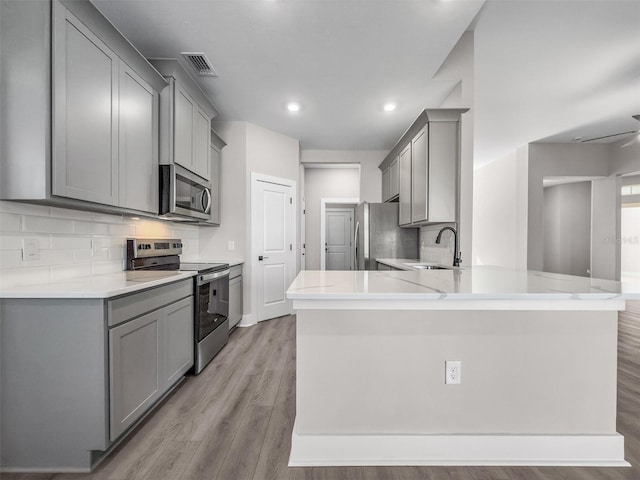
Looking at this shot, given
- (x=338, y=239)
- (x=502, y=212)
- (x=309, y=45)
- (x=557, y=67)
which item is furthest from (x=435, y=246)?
(x=338, y=239)

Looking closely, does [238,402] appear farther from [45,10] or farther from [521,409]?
[45,10]

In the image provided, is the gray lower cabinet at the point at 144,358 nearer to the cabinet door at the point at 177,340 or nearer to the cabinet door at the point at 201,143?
the cabinet door at the point at 177,340

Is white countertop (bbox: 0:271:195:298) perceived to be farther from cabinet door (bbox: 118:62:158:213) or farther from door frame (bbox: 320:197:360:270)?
door frame (bbox: 320:197:360:270)

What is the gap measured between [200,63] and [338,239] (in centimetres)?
549

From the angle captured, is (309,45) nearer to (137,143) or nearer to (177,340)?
(137,143)

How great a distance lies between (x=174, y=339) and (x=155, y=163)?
4.51 ft

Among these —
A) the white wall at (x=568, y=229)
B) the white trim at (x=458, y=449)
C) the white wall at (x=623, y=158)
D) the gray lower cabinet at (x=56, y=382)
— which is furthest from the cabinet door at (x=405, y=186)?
the white wall at (x=568, y=229)

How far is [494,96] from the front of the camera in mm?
3650

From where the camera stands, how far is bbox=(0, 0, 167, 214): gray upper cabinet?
1.38 m

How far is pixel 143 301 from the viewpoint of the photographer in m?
1.67

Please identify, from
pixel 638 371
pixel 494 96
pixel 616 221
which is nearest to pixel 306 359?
pixel 638 371

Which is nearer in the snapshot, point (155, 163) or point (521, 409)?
point (521, 409)

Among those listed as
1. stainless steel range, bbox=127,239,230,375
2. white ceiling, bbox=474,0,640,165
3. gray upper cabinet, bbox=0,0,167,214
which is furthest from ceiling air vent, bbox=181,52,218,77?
white ceiling, bbox=474,0,640,165

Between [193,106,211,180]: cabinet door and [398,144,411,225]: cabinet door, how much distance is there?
7.71 ft
